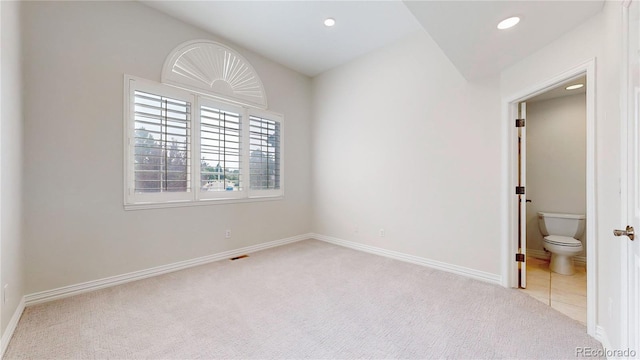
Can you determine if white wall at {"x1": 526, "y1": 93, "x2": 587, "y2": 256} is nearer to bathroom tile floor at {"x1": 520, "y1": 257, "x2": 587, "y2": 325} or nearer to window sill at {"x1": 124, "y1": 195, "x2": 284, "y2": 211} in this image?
bathroom tile floor at {"x1": 520, "y1": 257, "x2": 587, "y2": 325}

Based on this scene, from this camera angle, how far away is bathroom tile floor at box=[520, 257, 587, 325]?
2.23 meters

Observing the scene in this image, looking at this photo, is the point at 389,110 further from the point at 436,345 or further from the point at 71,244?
the point at 71,244

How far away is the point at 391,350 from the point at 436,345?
330 millimetres

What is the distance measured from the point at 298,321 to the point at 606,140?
2556 millimetres

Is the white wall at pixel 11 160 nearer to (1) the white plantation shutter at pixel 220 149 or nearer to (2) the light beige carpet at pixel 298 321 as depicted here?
(2) the light beige carpet at pixel 298 321

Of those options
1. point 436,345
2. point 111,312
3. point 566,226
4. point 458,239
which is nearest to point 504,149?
point 458,239

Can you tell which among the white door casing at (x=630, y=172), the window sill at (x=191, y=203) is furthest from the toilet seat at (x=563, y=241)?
the window sill at (x=191, y=203)

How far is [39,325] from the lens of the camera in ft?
6.44

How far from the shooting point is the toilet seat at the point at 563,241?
299cm

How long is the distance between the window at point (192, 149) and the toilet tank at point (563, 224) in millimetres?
4015

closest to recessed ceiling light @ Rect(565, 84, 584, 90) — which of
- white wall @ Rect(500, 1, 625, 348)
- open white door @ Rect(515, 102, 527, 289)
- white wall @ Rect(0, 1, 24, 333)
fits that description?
open white door @ Rect(515, 102, 527, 289)

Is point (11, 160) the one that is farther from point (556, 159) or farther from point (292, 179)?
point (556, 159)

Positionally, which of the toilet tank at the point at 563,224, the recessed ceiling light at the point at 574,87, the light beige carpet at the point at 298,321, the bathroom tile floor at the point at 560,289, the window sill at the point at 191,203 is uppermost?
the recessed ceiling light at the point at 574,87

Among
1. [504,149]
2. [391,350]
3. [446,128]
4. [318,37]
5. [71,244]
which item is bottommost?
[391,350]
